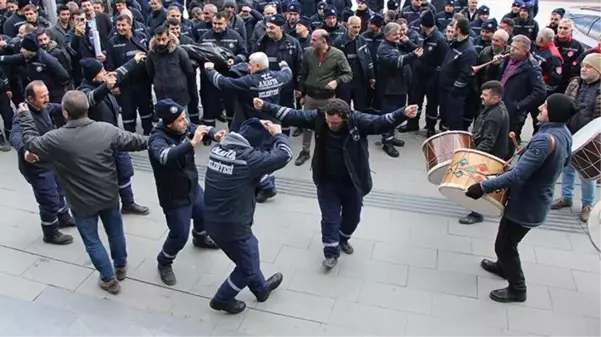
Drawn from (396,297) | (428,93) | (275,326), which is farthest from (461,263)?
(428,93)

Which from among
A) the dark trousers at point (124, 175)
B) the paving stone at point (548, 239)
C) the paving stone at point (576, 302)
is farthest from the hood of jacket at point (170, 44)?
the paving stone at point (576, 302)

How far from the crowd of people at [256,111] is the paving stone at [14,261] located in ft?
0.96

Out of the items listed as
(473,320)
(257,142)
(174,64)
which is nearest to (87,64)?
(174,64)

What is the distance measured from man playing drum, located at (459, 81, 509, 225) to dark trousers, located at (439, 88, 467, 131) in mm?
2046

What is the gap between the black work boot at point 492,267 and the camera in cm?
498

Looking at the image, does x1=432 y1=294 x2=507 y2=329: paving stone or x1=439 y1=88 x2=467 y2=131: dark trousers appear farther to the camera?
x1=439 y1=88 x2=467 y2=131: dark trousers

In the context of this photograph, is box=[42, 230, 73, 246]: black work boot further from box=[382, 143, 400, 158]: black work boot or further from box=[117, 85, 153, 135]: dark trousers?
box=[382, 143, 400, 158]: black work boot

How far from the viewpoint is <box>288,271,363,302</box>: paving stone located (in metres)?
4.73

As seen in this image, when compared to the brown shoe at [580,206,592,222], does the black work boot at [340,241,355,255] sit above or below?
above

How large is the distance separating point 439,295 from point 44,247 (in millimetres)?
3887

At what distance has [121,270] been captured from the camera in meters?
4.91

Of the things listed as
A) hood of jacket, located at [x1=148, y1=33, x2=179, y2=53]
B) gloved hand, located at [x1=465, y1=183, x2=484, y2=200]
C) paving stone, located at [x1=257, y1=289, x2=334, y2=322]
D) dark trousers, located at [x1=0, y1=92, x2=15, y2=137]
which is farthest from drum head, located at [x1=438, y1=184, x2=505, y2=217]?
dark trousers, located at [x1=0, y1=92, x2=15, y2=137]

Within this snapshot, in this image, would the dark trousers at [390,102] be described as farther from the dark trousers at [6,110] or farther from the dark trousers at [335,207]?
the dark trousers at [6,110]

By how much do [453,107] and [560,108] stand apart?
11.0ft
